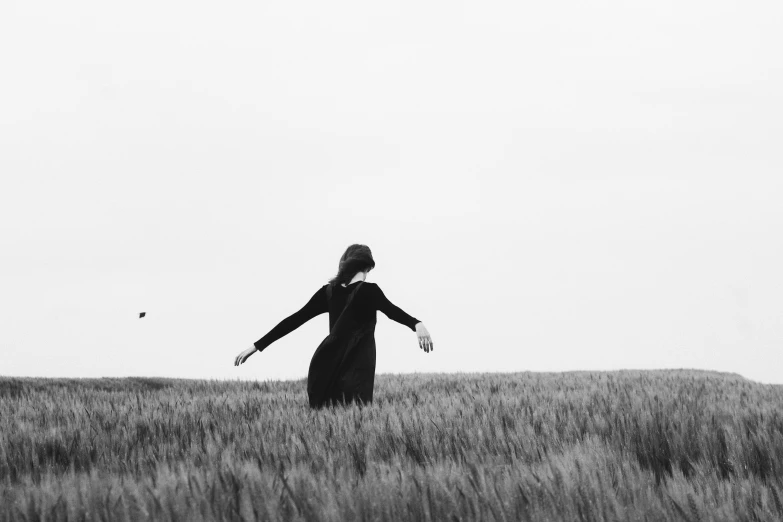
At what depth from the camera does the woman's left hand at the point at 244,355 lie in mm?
5824

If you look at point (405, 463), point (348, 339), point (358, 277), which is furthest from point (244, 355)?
point (405, 463)

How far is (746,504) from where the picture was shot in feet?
6.54

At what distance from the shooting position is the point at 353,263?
5.86 m

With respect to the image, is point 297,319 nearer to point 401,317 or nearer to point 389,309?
point 389,309

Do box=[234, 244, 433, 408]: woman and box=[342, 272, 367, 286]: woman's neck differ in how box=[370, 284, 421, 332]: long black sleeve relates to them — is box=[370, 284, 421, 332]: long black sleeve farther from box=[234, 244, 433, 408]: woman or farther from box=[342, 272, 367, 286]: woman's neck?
box=[342, 272, 367, 286]: woman's neck

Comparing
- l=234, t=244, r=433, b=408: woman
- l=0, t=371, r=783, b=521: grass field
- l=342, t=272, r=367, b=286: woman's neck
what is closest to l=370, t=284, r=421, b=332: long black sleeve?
→ l=234, t=244, r=433, b=408: woman

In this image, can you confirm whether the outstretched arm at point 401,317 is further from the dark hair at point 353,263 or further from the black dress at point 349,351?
the dark hair at point 353,263

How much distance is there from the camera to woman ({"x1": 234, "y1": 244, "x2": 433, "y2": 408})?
577 cm

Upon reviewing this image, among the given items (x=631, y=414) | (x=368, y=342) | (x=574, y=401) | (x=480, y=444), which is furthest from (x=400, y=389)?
(x=480, y=444)

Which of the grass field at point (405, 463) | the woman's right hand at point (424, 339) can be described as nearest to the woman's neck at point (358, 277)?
the woman's right hand at point (424, 339)

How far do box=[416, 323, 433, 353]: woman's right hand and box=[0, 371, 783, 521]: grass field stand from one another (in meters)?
0.46

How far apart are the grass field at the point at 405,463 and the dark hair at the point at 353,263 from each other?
1380 mm

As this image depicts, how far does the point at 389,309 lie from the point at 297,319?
3.04 feet

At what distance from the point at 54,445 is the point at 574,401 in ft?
11.9
